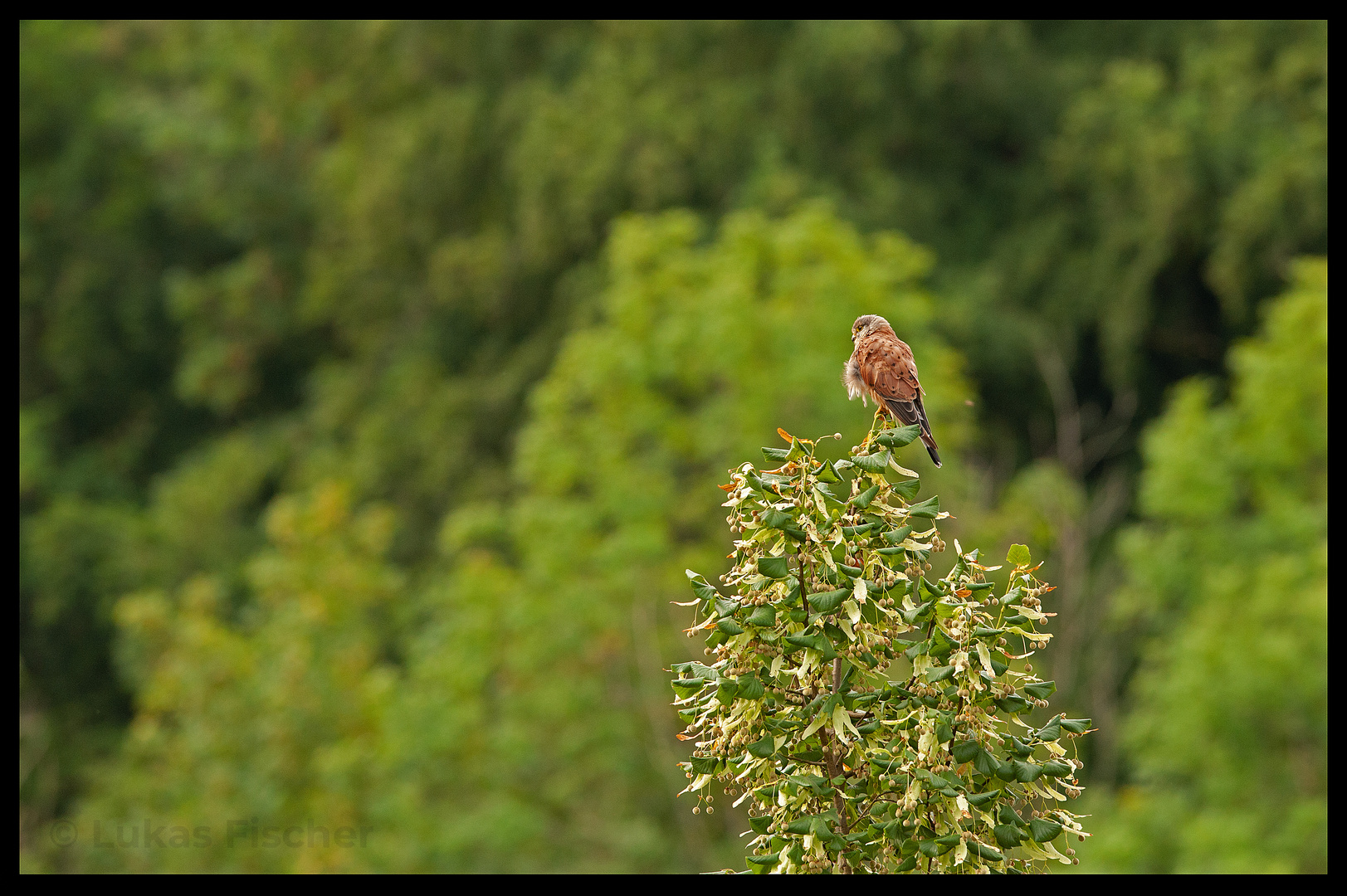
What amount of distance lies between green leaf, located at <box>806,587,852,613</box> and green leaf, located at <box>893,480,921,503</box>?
302mm

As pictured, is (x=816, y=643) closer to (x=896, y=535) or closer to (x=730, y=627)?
(x=730, y=627)

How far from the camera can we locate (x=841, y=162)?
1961 cm

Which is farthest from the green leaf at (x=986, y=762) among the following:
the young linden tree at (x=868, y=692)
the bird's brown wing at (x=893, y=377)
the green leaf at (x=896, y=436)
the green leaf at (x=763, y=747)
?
the bird's brown wing at (x=893, y=377)

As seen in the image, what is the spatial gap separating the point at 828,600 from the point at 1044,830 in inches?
27.6

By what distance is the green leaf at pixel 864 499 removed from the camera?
3.58m

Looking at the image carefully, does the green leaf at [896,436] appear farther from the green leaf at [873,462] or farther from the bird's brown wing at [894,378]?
the bird's brown wing at [894,378]

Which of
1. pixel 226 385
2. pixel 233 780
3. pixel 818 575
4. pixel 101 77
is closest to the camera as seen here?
pixel 818 575

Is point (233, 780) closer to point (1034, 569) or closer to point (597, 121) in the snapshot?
point (597, 121)

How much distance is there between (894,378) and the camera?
15.9 ft

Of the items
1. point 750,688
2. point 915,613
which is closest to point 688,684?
point 750,688

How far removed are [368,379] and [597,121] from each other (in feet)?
18.9

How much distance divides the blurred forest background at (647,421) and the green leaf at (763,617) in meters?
10.9

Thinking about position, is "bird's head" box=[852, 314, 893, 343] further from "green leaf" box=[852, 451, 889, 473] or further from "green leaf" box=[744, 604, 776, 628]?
"green leaf" box=[744, 604, 776, 628]
